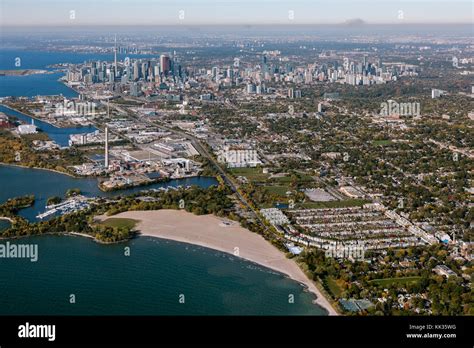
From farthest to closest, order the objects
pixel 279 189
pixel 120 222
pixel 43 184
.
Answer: pixel 43 184
pixel 279 189
pixel 120 222

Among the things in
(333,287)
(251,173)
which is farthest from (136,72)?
(333,287)

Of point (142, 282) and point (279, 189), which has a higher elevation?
point (279, 189)

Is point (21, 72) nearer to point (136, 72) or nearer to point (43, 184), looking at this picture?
point (136, 72)

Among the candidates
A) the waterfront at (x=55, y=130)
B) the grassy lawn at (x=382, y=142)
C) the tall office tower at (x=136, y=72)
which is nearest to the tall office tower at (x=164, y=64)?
the tall office tower at (x=136, y=72)

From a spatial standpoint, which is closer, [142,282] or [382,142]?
[142,282]

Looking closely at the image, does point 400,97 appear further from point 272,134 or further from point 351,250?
point 351,250

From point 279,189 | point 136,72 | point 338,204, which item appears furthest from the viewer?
point 136,72
